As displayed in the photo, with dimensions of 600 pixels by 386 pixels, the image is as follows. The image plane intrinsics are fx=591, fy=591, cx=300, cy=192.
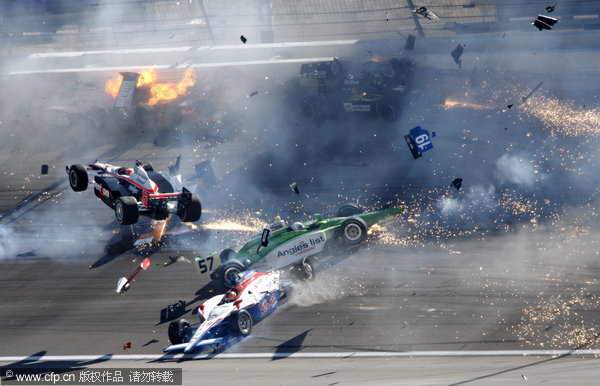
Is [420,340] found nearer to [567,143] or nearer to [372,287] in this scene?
[372,287]

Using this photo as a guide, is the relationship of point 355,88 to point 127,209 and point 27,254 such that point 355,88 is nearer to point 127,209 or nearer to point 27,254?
point 127,209

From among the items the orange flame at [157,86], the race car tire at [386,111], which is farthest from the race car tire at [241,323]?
the orange flame at [157,86]

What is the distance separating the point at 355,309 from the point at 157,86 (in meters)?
19.4

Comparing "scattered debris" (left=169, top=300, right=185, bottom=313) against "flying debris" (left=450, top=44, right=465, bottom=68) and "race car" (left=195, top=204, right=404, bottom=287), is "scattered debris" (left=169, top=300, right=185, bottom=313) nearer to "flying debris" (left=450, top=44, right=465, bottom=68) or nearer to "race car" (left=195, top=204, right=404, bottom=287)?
"race car" (left=195, top=204, right=404, bottom=287)

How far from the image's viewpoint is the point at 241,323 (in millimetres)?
14375

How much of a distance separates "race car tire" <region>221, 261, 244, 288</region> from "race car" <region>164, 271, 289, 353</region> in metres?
0.88

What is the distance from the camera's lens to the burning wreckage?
83.0ft

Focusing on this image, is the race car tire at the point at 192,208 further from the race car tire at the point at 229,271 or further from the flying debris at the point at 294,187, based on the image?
the flying debris at the point at 294,187

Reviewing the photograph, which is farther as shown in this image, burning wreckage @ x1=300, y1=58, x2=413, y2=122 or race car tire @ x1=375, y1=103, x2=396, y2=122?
burning wreckage @ x1=300, y1=58, x2=413, y2=122

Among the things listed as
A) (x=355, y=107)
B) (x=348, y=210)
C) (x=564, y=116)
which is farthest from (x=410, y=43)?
(x=348, y=210)

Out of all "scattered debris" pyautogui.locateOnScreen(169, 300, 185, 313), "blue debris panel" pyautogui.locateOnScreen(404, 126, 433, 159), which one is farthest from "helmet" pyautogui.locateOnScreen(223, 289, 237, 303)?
"blue debris panel" pyautogui.locateOnScreen(404, 126, 433, 159)

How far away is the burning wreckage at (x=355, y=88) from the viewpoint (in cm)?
2530

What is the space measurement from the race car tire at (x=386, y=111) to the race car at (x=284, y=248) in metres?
8.42

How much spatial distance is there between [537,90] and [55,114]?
73.4 feet
